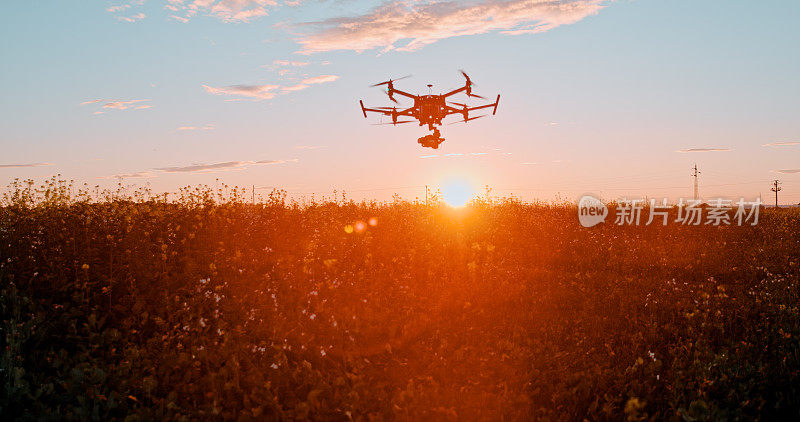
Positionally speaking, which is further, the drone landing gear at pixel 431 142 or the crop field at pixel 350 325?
the drone landing gear at pixel 431 142

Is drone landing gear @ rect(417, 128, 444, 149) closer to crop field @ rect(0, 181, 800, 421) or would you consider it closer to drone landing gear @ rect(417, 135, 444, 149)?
drone landing gear @ rect(417, 135, 444, 149)

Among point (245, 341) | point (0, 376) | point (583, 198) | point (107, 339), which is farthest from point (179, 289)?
point (583, 198)

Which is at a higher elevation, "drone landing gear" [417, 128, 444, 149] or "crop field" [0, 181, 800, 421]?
"drone landing gear" [417, 128, 444, 149]

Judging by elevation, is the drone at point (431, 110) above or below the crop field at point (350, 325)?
above

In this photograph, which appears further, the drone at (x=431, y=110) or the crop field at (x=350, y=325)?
the drone at (x=431, y=110)

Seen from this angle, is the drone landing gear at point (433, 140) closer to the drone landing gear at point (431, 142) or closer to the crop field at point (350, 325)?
the drone landing gear at point (431, 142)

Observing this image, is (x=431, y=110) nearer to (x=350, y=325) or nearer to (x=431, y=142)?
(x=431, y=142)

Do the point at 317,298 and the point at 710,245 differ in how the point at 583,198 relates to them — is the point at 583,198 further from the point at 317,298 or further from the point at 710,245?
the point at 317,298

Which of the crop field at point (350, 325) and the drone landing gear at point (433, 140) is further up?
the drone landing gear at point (433, 140)
